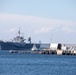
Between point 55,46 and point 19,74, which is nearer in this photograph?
point 19,74

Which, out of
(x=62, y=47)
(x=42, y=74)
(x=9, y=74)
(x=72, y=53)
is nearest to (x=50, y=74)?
(x=42, y=74)

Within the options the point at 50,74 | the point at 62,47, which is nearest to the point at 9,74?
the point at 50,74

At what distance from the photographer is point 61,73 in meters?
71.6

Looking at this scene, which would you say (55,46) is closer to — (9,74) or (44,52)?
(44,52)

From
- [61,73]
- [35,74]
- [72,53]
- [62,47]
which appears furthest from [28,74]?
[62,47]

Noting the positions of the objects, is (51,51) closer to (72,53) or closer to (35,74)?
(72,53)

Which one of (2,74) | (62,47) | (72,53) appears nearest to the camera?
(2,74)

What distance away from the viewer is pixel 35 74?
69.1 metres

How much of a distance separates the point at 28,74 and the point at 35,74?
39.5 inches

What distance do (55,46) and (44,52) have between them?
375 inches

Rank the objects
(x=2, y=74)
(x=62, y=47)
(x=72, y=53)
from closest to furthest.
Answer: (x=2, y=74), (x=72, y=53), (x=62, y=47)

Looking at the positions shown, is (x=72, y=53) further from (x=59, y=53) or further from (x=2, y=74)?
(x=2, y=74)

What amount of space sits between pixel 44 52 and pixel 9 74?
9737 centimetres

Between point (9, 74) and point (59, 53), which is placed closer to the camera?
point (9, 74)
